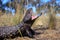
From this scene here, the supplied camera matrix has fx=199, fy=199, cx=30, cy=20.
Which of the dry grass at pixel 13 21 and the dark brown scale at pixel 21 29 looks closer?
the dark brown scale at pixel 21 29

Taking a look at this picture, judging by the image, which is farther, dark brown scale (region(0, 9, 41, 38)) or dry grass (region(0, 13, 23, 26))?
dry grass (region(0, 13, 23, 26))

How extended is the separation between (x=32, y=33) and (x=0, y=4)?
222 inches

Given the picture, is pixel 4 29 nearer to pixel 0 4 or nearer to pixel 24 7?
pixel 24 7

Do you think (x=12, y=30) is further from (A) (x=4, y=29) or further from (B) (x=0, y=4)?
(B) (x=0, y=4)

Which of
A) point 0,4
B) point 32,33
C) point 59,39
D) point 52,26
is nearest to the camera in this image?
point 59,39

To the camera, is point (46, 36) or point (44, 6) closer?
point (46, 36)

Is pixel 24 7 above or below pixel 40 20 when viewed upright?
above

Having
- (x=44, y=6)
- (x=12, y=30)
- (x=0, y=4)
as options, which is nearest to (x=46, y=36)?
(x=12, y=30)

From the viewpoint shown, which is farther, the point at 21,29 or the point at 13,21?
the point at 13,21

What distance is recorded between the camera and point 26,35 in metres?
5.71

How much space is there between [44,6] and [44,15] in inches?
14.4

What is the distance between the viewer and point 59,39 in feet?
16.6

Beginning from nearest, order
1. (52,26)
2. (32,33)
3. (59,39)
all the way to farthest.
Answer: (59,39), (32,33), (52,26)

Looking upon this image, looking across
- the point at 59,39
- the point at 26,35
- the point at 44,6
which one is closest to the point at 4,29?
the point at 26,35
